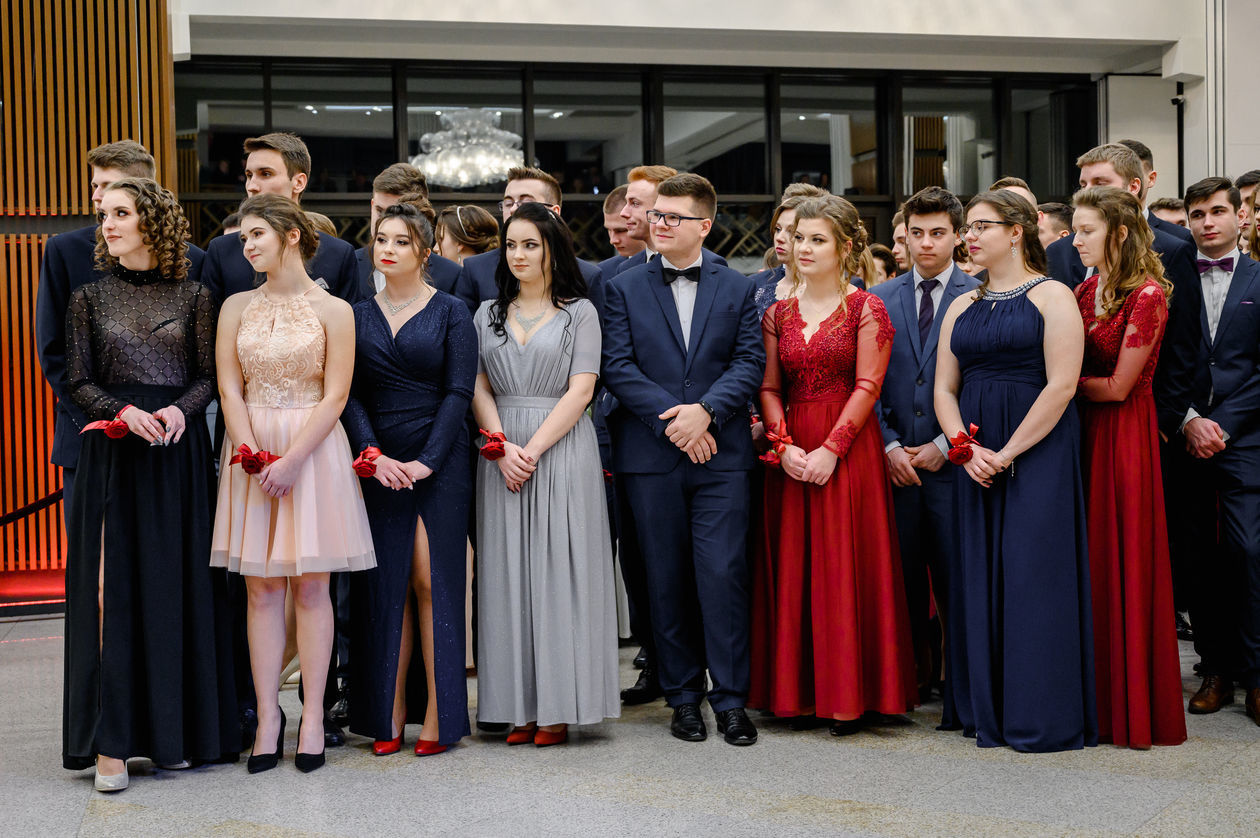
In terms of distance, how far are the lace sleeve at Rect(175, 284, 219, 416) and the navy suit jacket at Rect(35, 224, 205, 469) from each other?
19cm

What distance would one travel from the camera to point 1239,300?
4551 mm

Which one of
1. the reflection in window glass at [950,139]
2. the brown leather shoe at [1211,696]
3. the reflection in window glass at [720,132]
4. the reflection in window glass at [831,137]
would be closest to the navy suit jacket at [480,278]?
the brown leather shoe at [1211,696]

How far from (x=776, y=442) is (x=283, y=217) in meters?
1.72

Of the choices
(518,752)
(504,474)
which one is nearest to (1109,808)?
(518,752)

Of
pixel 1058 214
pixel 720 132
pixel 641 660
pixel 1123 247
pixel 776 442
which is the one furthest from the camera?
pixel 720 132

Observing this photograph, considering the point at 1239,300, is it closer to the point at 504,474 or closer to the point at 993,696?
the point at 993,696

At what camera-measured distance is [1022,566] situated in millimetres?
3863

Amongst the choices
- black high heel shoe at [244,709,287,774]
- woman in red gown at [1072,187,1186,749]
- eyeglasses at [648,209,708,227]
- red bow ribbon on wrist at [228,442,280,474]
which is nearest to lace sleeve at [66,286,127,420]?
red bow ribbon on wrist at [228,442,280,474]

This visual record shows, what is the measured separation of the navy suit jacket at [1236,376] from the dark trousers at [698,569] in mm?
1634

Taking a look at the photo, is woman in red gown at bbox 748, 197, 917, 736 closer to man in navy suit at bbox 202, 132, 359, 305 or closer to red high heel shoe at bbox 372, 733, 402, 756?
red high heel shoe at bbox 372, 733, 402, 756

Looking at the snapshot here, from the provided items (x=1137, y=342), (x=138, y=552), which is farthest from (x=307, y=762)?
(x=1137, y=342)

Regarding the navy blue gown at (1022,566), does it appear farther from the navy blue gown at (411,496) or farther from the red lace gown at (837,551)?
the navy blue gown at (411,496)

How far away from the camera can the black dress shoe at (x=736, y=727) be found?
395 centimetres

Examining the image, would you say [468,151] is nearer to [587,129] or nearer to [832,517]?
[587,129]
